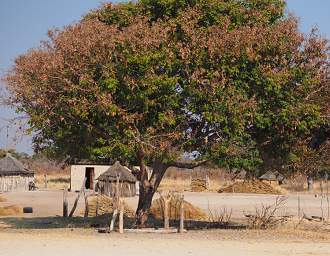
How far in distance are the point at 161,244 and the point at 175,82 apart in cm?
532

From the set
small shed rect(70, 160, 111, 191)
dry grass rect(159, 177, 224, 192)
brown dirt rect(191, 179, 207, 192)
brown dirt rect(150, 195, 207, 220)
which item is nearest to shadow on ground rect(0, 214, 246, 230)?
brown dirt rect(150, 195, 207, 220)

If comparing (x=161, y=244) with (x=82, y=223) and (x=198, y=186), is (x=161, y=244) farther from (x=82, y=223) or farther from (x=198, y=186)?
A: (x=198, y=186)

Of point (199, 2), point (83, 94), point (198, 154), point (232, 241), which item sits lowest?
point (232, 241)

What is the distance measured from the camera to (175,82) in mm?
21656

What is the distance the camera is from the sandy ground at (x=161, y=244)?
17.9 meters

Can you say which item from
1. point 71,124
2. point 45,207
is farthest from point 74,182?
point 71,124

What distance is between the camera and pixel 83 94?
22062 millimetres

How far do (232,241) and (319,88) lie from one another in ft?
Result: 21.5

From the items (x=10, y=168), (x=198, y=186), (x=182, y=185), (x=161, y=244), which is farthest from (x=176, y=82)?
(x=182, y=185)

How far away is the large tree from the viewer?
21.7 m

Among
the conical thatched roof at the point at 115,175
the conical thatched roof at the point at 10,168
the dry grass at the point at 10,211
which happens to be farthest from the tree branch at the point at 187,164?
the conical thatched roof at the point at 10,168

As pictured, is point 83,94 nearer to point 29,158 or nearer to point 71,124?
point 71,124

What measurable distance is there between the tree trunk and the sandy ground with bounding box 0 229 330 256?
7.60 feet

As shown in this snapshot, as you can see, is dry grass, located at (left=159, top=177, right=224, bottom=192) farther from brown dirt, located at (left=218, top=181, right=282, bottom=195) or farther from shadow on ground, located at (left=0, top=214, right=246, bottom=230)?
shadow on ground, located at (left=0, top=214, right=246, bottom=230)
